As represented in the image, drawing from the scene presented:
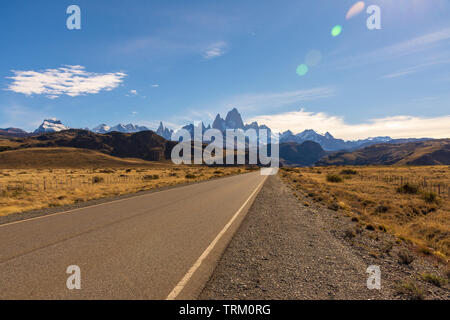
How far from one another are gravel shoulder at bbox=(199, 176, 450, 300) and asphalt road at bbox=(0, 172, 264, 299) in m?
0.52

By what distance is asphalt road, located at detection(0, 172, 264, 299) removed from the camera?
4.38m

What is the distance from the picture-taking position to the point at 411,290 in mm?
4594

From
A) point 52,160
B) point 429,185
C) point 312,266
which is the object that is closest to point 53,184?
point 312,266

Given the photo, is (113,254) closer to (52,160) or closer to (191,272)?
(191,272)

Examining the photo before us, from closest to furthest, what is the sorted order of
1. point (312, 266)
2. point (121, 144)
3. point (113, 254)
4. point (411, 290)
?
1. point (411, 290)
2. point (312, 266)
3. point (113, 254)
4. point (121, 144)

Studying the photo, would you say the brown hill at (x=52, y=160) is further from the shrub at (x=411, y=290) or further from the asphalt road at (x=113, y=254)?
the shrub at (x=411, y=290)

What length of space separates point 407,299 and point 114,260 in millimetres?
5800

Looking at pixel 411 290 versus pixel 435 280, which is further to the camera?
pixel 435 280

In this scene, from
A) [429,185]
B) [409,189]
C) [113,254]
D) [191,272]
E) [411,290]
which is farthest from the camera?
[429,185]

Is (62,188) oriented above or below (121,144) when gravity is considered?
below

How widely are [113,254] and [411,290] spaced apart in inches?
248

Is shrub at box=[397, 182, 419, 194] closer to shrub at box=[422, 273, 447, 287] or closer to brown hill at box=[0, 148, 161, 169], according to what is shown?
shrub at box=[422, 273, 447, 287]
